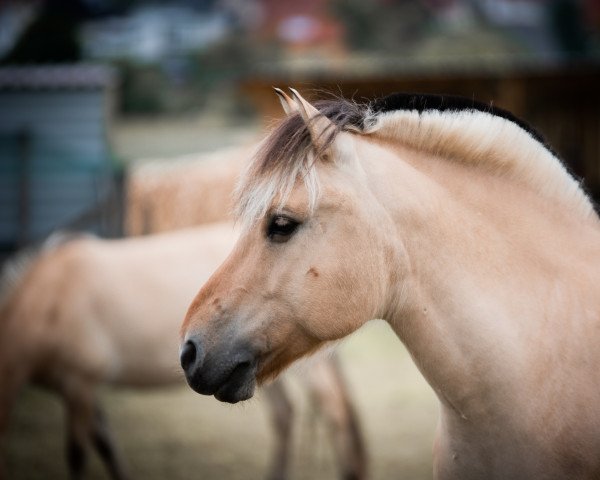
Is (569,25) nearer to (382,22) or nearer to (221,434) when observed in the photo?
(382,22)

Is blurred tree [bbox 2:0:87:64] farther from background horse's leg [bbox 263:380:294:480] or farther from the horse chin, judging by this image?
the horse chin

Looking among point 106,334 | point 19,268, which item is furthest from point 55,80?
point 106,334

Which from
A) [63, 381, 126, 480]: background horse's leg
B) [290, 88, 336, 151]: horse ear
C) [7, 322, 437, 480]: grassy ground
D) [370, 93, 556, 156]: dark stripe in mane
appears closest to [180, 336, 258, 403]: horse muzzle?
[290, 88, 336, 151]: horse ear

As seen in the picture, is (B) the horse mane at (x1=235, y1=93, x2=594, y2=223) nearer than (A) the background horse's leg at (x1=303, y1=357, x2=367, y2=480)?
Yes

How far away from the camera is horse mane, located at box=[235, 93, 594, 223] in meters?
1.85

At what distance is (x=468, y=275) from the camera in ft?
5.93

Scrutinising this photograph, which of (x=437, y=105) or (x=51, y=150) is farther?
(x=51, y=150)

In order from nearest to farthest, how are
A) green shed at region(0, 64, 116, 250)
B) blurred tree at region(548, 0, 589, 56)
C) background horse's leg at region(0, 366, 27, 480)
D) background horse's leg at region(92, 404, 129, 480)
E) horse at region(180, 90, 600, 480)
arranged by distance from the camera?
horse at region(180, 90, 600, 480), background horse's leg at region(0, 366, 27, 480), background horse's leg at region(92, 404, 129, 480), green shed at region(0, 64, 116, 250), blurred tree at region(548, 0, 589, 56)

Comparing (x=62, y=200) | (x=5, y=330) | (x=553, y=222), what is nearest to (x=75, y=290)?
(x=5, y=330)

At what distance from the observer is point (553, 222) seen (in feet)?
6.31

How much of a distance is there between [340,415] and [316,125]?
10.6 ft

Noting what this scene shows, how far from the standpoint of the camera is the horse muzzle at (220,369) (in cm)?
177

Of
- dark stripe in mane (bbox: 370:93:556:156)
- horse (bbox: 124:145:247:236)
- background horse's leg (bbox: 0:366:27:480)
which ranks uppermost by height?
dark stripe in mane (bbox: 370:93:556:156)

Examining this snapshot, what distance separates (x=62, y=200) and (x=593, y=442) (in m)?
8.49
